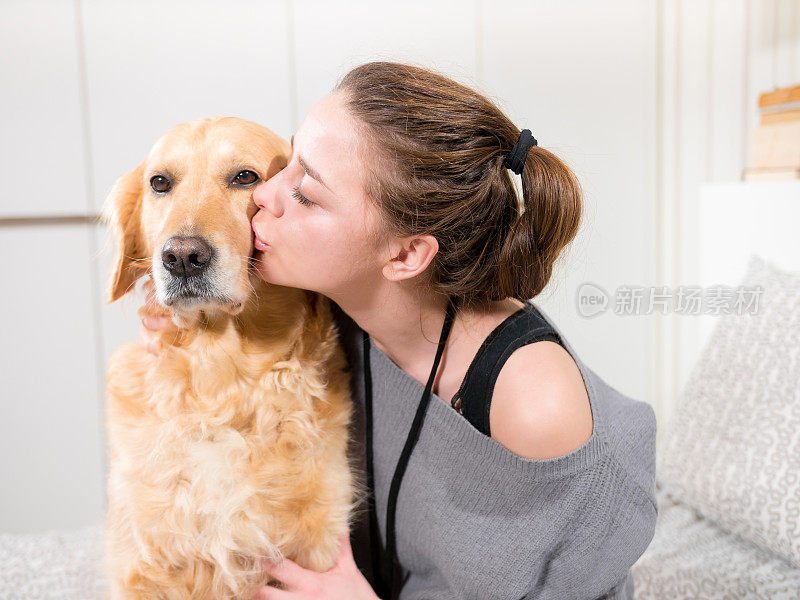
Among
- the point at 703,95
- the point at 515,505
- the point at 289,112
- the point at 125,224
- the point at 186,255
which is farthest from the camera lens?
the point at 703,95

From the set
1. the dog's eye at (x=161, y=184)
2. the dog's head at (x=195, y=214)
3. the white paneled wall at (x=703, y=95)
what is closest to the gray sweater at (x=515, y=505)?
the dog's head at (x=195, y=214)

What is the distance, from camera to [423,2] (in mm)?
2234

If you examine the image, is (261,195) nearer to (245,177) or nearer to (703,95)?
(245,177)

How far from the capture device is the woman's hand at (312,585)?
0.99 metres

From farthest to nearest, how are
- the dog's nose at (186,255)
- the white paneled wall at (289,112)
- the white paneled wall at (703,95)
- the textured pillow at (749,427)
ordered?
1. the white paneled wall at (703,95)
2. the white paneled wall at (289,112)
3. the textured pillow at (749,427)
4. the dog's nose at (186,255)

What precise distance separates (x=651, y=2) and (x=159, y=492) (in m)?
2.37

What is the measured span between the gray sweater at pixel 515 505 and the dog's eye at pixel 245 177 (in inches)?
13.9

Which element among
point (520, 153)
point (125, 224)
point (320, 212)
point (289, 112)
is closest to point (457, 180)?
point (520, 153)

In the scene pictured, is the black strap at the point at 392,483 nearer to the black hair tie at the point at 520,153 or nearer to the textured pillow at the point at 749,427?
the black hair tie at the point at 520,153

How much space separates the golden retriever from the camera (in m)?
0.94

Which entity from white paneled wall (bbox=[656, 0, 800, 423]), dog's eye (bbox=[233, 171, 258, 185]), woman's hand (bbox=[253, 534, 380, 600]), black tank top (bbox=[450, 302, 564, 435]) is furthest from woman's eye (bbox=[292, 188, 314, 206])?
white paneled wall (bbox=[656, 0, 800, 423])

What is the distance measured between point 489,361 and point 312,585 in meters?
0.43

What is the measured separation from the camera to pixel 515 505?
101 centimetres

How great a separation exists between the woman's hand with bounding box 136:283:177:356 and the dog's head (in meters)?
0.07
